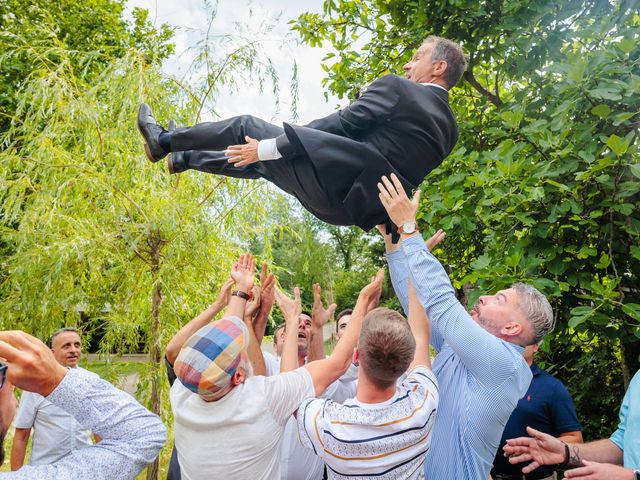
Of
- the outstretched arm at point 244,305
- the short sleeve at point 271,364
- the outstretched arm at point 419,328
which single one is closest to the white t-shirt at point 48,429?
the short sleeve at point 271,364

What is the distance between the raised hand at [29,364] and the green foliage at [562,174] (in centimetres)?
235

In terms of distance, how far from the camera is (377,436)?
1799 mm

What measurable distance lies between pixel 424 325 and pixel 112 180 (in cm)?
324

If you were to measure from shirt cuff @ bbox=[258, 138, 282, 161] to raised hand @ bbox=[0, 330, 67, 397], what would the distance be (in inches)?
60.9

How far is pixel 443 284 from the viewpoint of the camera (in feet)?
6.75

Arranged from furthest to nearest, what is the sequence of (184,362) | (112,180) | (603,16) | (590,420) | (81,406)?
1. (112,180)
2. (590,420)
3. (603,16)
4. (184,362)
5. (81,406)

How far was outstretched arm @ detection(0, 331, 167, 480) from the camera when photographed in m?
1.13

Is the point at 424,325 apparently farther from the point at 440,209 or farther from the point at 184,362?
the point at 440,209

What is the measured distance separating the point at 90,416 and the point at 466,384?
1.44 meters

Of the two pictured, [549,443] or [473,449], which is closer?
[473,449]

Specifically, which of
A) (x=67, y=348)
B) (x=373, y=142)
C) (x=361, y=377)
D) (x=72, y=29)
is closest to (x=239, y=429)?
(x=361, y=377)

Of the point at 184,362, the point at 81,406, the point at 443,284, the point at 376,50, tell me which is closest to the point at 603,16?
the point at 376,50

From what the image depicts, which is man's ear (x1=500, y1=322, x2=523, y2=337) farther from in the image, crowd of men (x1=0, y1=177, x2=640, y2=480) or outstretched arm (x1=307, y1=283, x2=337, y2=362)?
outstretched arm (x1=307, y1=283, x2=337, y2=362)

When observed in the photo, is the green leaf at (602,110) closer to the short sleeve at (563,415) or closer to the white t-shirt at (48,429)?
the short sleeve at (563,415)
